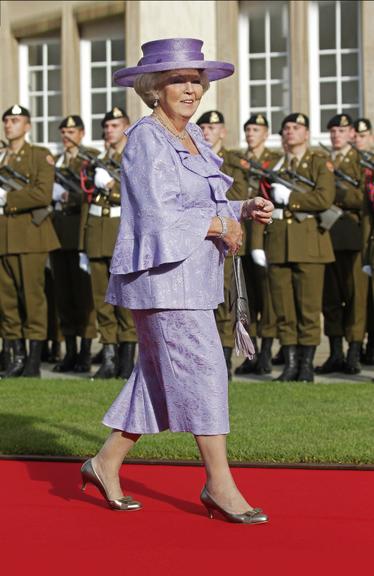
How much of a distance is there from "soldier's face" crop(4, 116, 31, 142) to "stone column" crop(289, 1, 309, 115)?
523 cm

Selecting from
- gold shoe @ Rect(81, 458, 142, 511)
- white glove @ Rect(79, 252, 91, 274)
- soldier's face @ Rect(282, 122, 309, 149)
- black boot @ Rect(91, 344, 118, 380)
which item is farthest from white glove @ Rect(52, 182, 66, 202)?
gold shoe @ Rect(81, 458, 142, 511)

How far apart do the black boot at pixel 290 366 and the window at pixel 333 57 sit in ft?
18.6

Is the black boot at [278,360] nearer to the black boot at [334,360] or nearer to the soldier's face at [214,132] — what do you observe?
the black boot at [334,360]

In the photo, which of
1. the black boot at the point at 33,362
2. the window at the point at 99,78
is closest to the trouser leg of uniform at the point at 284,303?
the black boot at the point at 33,362

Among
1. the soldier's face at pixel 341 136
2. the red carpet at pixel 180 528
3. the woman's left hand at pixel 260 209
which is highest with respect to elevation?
the soldier's face at pixel 341 136

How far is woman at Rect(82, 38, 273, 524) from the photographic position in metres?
6.20

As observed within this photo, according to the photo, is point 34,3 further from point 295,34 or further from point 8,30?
point 295,34

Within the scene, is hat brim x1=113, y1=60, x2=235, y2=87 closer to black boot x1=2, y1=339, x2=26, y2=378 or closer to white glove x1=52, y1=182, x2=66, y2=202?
black boot x1=2, y1=339, x2=26, y2=378

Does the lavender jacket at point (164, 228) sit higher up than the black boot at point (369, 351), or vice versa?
the lavender jacket at point (164, 228)

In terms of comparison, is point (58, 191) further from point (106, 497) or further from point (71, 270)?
point (106, 497)

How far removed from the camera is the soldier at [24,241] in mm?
12137

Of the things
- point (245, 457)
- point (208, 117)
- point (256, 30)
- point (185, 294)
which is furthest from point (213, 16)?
point (185, 294)

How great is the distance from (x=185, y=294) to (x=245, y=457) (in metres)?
1.74

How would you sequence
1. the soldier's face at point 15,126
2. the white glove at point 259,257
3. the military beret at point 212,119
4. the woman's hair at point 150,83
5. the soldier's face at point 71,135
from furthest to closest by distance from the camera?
1. the soldier's face at point 71,135
2. the military beret at point 212,119
3. the white glove at point 259,257
4. the soldier's face at point 15,126
5. the woman's hair at point 150,83
